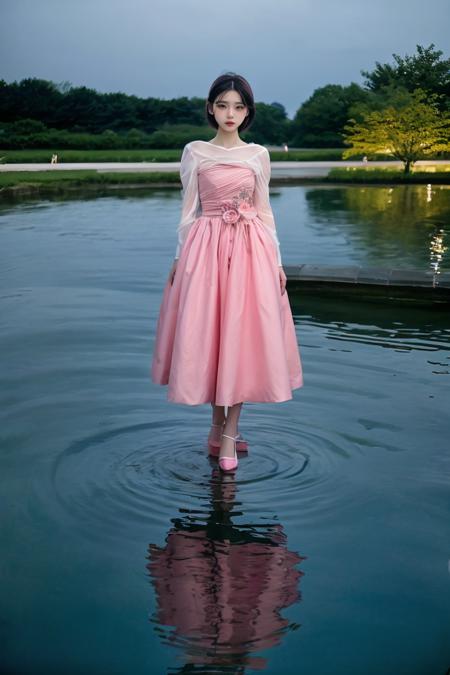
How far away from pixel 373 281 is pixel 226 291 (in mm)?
4399

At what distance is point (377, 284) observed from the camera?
804 cm

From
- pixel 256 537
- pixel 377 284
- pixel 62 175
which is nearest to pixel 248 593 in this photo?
pixel 256 537

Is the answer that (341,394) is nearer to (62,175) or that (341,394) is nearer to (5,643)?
(5,643)

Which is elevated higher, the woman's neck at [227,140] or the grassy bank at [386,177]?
the woman's neck at [227,140]

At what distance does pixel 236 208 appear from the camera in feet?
12.7

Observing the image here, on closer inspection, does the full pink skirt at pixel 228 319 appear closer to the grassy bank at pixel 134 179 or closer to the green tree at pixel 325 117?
the grassy bank at pixel 134 179

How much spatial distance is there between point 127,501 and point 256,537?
0.57m

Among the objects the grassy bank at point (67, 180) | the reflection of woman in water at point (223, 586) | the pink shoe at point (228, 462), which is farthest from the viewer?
the grassy bank at point (67, 180)

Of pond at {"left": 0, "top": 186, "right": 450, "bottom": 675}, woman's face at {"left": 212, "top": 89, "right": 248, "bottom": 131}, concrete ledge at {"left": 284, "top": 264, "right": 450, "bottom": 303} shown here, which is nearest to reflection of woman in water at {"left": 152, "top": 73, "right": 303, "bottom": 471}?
woman's face at {"left": 212, "top": 89, "right": 248, "bottom": 131}

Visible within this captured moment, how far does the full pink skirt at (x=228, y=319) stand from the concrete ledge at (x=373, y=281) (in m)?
4.22

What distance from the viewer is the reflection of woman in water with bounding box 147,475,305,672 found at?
2.59m

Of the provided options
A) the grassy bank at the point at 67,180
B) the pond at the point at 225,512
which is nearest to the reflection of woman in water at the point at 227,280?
the pond at the point at 225,512

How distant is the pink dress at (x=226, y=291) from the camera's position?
3.83 m
